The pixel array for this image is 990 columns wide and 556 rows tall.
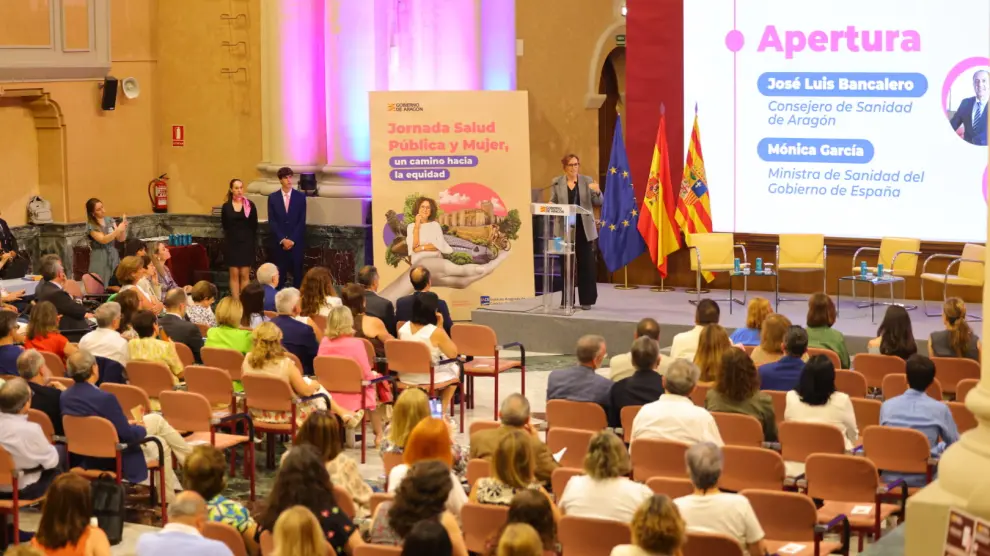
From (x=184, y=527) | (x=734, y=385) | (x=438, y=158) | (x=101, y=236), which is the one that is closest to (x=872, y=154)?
(x=438, y=158)

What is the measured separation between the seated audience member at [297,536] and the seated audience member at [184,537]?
37 centimetres

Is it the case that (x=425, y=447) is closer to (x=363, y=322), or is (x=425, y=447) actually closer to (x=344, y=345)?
(x=344, y=345)

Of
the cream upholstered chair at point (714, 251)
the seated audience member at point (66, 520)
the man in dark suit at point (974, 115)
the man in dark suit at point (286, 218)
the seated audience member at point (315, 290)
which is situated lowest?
the seated audience member at point (66, 520)

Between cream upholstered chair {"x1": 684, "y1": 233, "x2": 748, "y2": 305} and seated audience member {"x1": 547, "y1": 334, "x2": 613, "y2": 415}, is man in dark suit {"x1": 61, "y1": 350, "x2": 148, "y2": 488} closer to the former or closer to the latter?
seated audience member {"x1": 547, "y1": 334, "x2": 613, "y2": 415}

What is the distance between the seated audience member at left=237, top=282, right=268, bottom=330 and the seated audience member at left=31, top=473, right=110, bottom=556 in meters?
3.81

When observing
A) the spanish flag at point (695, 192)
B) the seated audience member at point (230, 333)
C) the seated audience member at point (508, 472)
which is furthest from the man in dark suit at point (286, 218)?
the seated audience member at point (508, 472)

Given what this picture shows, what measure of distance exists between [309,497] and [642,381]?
246 centimetres

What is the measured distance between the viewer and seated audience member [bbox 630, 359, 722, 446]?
6.35 m

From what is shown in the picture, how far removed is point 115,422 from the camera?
23.5 ft

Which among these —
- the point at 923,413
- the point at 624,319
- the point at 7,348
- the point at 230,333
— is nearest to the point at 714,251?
the point at 624,319

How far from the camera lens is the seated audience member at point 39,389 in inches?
285

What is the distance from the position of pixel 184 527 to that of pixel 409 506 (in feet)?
2.61

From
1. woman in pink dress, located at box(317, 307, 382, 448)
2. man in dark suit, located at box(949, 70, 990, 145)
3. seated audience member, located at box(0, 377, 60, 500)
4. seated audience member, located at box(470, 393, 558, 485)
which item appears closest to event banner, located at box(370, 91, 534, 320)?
man in dark suit, located at box(949, 70, 990, 145)

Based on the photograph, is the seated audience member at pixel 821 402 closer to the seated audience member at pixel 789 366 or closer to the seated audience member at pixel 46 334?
the seated audience member at pixel 789 366
